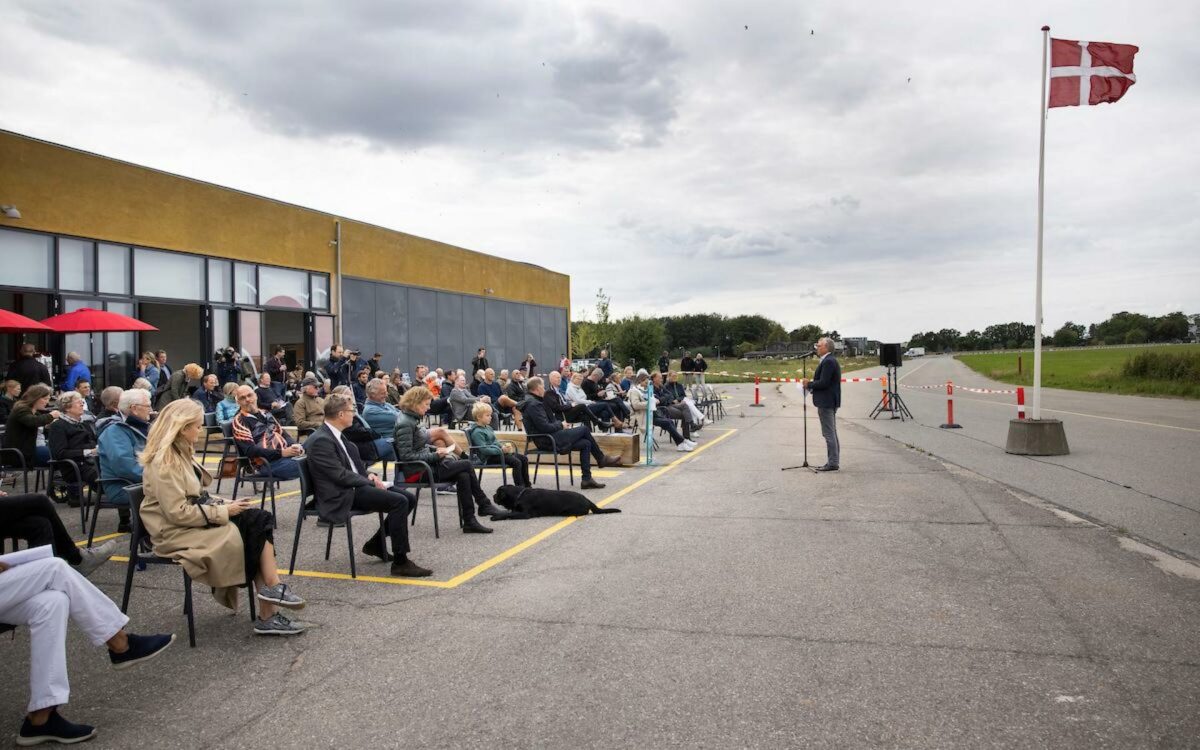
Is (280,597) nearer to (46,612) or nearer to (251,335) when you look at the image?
(46,612)

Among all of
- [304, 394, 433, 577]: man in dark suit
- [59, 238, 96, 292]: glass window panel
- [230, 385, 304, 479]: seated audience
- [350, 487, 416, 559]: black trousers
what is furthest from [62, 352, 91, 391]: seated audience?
[350, 487, 416, 559]: black trousers

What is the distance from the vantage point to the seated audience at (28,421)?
867cm

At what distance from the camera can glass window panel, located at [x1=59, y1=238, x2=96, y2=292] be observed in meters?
17.1

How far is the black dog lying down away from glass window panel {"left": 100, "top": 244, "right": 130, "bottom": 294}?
14408 millimetres

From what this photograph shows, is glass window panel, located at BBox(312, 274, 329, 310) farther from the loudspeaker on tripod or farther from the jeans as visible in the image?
the jeans

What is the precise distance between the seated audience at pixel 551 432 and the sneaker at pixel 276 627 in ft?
17.4

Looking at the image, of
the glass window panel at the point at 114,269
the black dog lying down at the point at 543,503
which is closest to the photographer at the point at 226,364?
the glass window panel at the point at 114,269

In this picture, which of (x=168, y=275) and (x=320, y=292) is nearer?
(x=168, y=275)

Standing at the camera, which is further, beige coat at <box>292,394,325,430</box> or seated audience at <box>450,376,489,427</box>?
seated audience at <box>450,376,489,427</box>

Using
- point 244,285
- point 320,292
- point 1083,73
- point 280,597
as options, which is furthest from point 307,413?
point 320,292

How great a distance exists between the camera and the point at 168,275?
19.8m

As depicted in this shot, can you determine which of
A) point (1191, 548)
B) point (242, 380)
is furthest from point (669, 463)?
point (242, 380)

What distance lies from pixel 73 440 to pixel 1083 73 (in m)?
15.2

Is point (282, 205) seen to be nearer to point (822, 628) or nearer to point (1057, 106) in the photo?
point (1057, 106)
